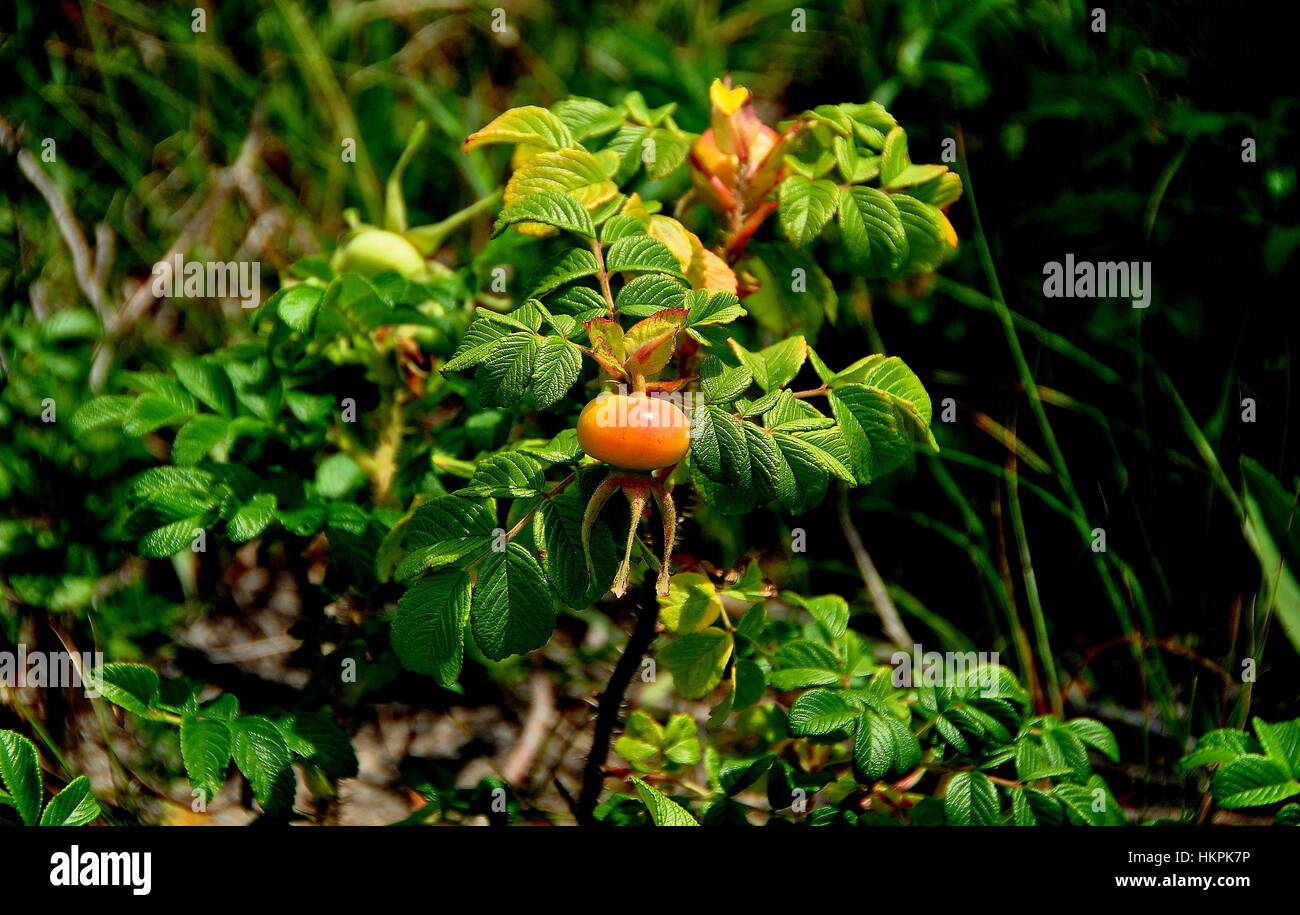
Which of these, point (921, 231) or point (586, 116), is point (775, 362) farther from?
point (586, 116)

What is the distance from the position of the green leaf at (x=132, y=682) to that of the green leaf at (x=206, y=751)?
57mm

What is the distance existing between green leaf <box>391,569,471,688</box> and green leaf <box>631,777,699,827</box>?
0.25 meters

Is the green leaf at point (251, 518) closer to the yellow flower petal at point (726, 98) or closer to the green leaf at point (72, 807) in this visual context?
the green leaf at point (72, 807)

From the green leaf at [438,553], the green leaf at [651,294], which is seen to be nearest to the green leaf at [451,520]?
the green leaf at [438,553]

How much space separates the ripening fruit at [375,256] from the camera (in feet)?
4.66

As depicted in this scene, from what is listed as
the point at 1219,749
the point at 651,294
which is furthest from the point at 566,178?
the point at 1219,749

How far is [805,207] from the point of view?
44.6 inches

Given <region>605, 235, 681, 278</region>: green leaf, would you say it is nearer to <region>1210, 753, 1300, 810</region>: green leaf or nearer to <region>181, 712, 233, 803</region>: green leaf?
<region>181, 712, 233, 803</region>: green leaf

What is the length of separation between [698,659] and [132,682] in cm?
61

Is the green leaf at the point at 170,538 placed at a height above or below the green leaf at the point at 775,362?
below

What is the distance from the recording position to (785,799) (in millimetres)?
1171

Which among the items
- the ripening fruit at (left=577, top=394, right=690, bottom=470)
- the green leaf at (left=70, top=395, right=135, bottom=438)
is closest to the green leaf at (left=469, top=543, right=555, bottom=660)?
the ripening fruit at (left=577, top=394, right=690, bottom=470)

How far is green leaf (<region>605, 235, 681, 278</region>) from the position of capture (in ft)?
3.42
